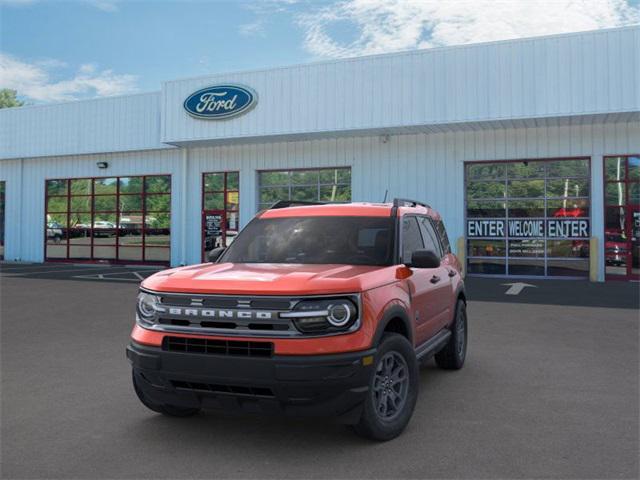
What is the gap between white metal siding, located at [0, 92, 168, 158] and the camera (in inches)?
929

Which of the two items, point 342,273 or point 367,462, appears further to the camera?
point 342,273

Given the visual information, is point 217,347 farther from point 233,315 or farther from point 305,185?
point 305,185

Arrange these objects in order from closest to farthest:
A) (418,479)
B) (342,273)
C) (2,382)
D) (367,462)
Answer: (418,479) < (367,462) < (342,273) < (2,382)

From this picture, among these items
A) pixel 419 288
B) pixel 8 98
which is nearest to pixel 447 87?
pixel 419 288

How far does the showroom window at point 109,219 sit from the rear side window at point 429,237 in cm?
1847

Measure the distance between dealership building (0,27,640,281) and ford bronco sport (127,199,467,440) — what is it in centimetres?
1345

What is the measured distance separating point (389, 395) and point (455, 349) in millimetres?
2286

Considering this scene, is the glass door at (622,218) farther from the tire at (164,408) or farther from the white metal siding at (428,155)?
the tire at (164,408)

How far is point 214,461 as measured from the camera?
13.1ft

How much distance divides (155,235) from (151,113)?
485 cm

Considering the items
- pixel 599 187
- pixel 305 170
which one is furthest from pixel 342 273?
pixel 305 170

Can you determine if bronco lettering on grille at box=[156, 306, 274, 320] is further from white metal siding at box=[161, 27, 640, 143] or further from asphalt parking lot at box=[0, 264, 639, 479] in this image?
white metal siding at box=[161, 27, 640, 143]

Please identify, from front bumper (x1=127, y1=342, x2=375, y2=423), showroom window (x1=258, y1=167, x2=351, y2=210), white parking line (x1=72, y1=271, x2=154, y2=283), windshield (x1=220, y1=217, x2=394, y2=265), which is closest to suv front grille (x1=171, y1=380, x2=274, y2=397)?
front bumper (x1=127, y1=342, x2=375, y2=423)

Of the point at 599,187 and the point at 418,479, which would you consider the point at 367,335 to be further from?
the point at 599,187
